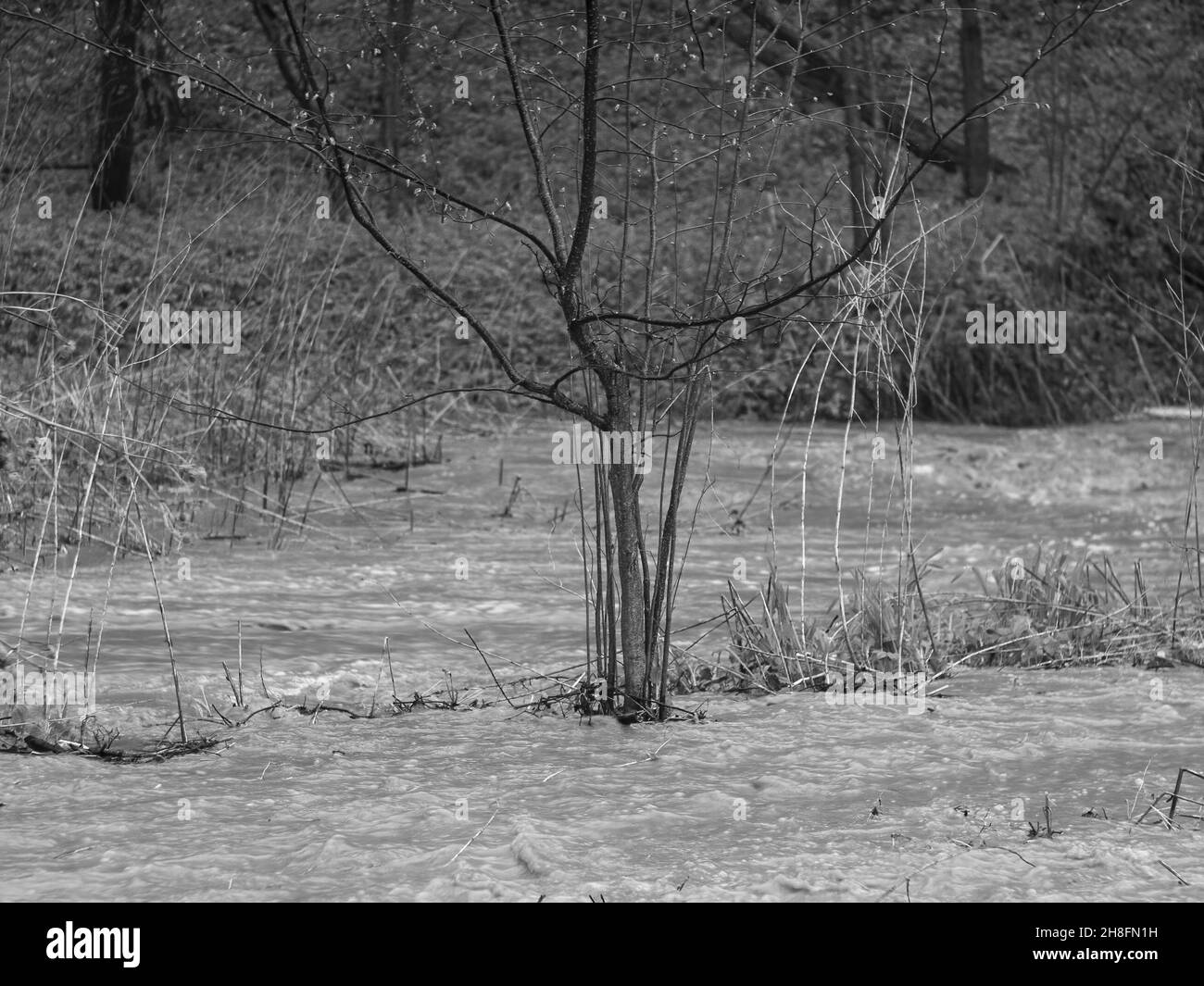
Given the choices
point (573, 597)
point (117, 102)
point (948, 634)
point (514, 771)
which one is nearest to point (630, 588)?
point (514, 771)

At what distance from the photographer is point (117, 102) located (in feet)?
39.5

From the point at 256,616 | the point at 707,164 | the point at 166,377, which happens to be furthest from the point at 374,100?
the point at 256,616

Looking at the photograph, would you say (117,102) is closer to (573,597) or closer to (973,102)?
(973,102)

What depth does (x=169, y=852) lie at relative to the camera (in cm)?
255

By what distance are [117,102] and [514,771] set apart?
10.3 meters

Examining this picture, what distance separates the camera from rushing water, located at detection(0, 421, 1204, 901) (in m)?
2.46

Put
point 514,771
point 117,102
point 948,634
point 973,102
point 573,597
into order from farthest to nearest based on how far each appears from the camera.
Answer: point 973,102 < point 117,102 < point 573,597 < point 948,634 < point 514,771

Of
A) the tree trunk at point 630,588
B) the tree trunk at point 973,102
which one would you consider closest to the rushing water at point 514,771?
the tree trunk at point 630,588

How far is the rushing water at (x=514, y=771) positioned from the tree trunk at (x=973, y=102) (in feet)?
27.7

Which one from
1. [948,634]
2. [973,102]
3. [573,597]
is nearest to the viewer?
[948,634]

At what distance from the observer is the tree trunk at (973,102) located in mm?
13251

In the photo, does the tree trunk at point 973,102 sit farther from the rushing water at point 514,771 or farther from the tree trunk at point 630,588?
the tree trunk at point 630,588
